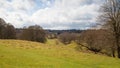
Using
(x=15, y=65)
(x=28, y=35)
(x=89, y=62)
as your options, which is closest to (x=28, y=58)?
(x=15, y=65)

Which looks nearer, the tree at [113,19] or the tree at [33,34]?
the tree at [113,19]

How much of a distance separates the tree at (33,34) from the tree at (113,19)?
5576 centimetres

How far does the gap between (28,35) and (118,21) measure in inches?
2322

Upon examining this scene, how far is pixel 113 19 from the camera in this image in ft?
151

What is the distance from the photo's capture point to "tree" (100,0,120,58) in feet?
150

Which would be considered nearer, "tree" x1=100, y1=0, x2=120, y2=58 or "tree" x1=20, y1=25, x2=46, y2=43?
"tree" x1=100, y1=0, x2=120, y2=58

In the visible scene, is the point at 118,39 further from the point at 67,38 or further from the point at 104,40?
the point at 67,38

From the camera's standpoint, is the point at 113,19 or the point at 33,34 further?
the point at 33,34

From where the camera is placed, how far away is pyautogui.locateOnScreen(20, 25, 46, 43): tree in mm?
98363

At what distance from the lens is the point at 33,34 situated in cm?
10088

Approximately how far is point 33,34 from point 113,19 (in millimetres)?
59192

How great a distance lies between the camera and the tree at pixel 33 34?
98.4 m

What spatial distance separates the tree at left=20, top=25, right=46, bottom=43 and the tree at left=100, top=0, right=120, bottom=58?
55761mm

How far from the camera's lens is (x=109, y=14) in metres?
46.3
